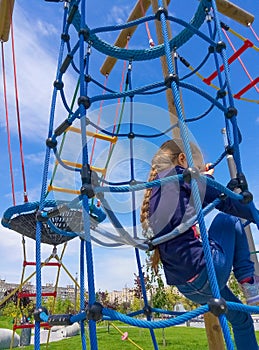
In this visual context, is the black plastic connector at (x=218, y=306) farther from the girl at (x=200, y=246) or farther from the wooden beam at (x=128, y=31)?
the wooden beam at (x=128, y=31)

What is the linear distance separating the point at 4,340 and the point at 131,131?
6.90m

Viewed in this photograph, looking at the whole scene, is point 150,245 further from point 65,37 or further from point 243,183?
point 65,37

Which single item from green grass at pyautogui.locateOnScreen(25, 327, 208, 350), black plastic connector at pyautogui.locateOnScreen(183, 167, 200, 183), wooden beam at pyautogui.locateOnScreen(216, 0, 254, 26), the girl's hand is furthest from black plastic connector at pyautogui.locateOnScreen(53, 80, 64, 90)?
green grass at pyautogui.locateOnScreen(25, 327, 208, 350)

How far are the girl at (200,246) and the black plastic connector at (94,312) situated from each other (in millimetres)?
472

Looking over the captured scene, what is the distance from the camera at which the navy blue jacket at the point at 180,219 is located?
1296 mm

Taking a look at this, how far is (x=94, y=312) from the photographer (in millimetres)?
931

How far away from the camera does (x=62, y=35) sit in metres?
1.72

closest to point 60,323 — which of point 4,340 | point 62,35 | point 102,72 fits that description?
point 62,35

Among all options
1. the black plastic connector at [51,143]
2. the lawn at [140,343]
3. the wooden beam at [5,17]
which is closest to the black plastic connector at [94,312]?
the black plastic connector at [51,143]

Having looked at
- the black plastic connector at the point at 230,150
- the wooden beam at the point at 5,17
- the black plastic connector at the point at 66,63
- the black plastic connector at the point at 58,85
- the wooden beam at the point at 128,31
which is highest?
the wooden beam at the point at 128,31

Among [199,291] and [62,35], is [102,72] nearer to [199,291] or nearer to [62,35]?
[62,35]

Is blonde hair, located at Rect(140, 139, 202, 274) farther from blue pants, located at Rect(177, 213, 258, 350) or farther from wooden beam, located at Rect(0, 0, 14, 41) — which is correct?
wooden beam, located at Rect(0, 0, 14, 41)

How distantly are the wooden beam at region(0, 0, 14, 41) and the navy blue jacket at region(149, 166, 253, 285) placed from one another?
221 cm

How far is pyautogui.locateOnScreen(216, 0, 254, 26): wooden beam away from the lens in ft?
10.6
